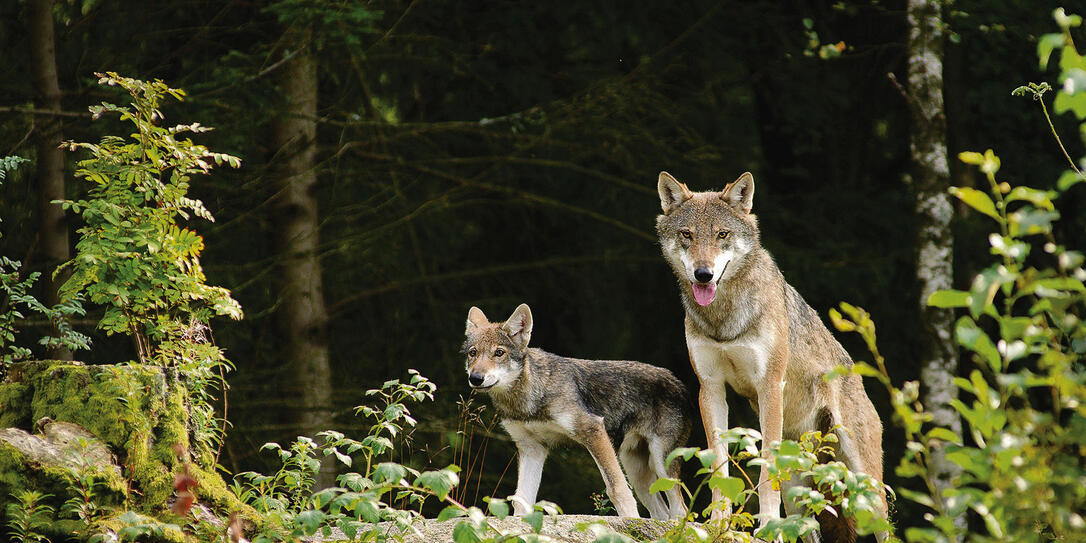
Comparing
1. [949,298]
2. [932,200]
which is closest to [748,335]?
[949,298]

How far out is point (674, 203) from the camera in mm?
6273

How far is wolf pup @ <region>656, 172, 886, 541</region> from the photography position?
19.3ft

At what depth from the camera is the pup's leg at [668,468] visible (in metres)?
6.67

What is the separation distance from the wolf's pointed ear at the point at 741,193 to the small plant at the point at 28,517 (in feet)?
13.2

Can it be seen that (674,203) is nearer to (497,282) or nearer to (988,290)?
(988,290)

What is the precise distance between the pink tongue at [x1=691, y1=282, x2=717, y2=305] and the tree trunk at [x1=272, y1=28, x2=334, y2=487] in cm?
534

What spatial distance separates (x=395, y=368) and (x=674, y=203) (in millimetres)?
6085

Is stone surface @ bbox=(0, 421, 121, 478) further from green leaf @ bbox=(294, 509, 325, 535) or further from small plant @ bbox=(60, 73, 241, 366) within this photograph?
green leaf @ bbox=(294, 509, 325, 535)

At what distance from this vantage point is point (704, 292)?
570 cm

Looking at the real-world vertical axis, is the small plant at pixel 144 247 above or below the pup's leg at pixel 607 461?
above

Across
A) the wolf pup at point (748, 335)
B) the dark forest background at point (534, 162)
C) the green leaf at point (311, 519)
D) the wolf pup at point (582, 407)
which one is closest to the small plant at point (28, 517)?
the green leaf at point (311, 519)

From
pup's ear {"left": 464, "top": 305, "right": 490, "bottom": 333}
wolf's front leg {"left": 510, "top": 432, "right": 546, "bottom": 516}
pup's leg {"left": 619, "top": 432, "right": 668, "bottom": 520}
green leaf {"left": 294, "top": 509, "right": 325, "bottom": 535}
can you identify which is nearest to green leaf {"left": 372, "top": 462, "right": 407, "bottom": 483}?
green leaf {"left": 294, "top": 509, "right": 325, "bottom": 535}

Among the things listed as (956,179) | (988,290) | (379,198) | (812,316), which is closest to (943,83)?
(956,179)

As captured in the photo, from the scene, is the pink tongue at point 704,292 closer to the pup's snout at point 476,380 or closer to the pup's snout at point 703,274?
the pup's snout at point 703,274
